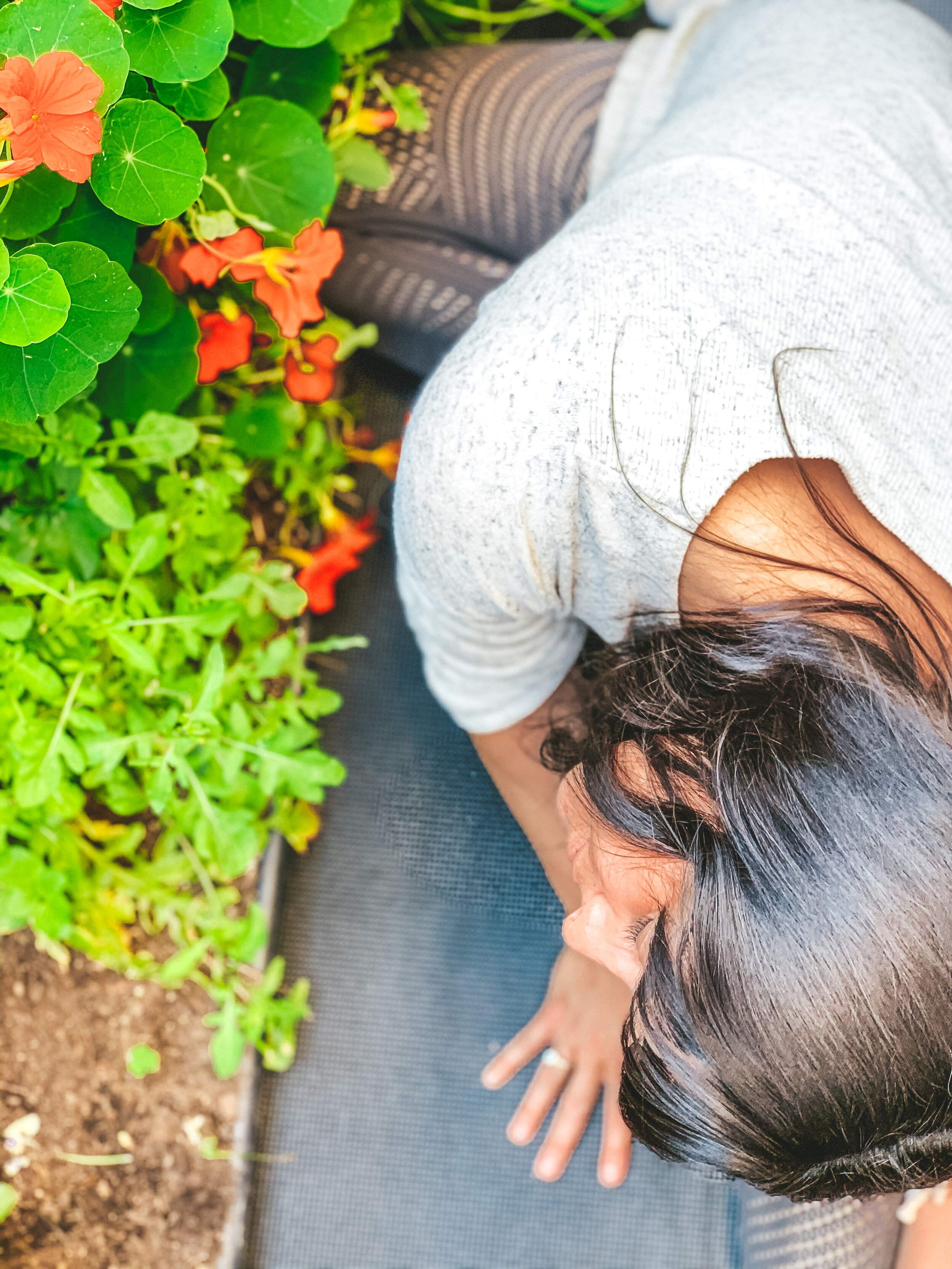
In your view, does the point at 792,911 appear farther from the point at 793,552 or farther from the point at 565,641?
the point at 565,641

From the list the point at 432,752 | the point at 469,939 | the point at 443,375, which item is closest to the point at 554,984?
the point at 469,939

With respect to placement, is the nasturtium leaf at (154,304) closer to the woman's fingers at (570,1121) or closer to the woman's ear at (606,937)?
the woman's ear at (606,937)

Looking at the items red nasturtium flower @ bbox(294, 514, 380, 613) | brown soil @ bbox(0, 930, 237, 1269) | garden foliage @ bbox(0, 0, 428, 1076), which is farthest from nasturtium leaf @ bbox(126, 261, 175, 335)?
brown soil @ bbox(0, 930, 237, 1269)

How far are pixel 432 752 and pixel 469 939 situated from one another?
236 millimetres

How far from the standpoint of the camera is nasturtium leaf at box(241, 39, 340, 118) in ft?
2.43

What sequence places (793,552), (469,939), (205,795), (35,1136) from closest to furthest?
(793,552) → (205,795) → (35,1136) → (469,939)

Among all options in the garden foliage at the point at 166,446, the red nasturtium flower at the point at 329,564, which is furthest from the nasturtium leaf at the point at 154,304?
the red nasturtium flower at the point at 329,564

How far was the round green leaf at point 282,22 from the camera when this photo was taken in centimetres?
62

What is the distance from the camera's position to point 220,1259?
1.04 m

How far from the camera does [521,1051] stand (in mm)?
1056

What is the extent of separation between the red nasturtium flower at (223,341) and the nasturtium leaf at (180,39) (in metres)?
0.24

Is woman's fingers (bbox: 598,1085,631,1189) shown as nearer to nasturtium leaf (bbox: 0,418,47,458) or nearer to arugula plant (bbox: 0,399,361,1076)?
arugula plant (bbox: 0,399,361,1076)

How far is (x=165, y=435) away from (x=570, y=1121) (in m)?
0.85

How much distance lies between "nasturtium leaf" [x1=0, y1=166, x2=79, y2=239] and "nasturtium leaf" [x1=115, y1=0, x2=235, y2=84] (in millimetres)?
87
